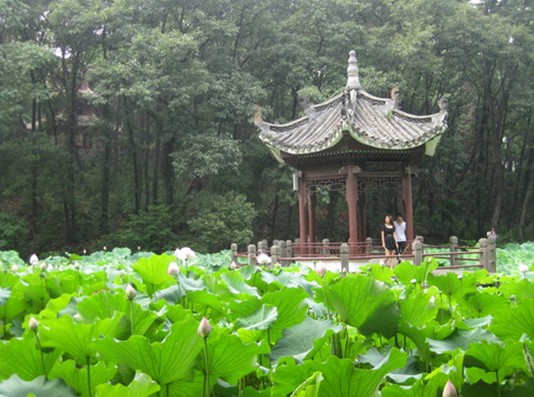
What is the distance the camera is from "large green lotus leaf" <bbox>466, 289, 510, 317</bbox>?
5.62 ft

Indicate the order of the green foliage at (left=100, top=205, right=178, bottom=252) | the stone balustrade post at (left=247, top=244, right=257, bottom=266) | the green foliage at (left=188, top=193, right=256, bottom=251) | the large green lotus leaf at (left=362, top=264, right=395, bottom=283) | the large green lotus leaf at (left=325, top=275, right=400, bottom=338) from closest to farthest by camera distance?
the large green lotus leaf at (left=325, top=275, right=400, bottom=338) < the large green lotus leaf at (left=362, top=264, right=395, bottom=283) < the stone balustrade post at (left=247, top=244, right=257, bottom=266) < the green foliage at (left=188, top=193, right=256, bottom=251) < the green foliage at (left=100, top=205, right=178, bottom=252)

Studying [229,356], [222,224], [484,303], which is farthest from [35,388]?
[222,224]

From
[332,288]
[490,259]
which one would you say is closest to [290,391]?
[332,288]

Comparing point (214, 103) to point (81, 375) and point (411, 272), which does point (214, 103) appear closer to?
point (411, 272)

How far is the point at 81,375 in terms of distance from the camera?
1.04 m

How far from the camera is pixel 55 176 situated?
20.3 metres

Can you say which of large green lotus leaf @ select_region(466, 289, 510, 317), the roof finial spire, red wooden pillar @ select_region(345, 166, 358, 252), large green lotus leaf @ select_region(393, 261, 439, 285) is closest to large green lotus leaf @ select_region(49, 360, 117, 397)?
large green lotus leaf @ select_region(466, 289, 510, 317)

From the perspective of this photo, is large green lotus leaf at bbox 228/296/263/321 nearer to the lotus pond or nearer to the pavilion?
the lotus pond

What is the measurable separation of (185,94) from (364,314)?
51.7 ft

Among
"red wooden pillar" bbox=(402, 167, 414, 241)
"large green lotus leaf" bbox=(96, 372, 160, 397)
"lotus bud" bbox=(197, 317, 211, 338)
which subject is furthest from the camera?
"red wooden pillar" bbox=(402, 167, 414, 241)

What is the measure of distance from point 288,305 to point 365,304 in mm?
183

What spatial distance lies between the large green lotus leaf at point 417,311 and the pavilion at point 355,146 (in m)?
8.29

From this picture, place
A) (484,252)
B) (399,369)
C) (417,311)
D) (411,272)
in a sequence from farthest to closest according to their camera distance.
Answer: (484,252) → (411,272) → (417,311) → (399,369)

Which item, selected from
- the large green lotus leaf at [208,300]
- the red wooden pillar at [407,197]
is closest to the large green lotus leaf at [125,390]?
the large green lotus leaf at [208,300]
